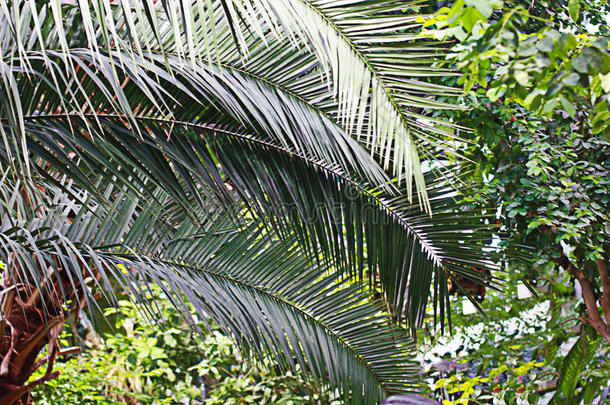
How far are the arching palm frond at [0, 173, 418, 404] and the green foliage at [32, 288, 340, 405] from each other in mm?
1297

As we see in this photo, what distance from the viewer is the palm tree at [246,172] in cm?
177

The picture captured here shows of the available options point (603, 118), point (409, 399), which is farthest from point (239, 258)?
point (409, 399)

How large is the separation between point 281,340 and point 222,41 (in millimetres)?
1186

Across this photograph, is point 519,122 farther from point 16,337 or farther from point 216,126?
point 16,337

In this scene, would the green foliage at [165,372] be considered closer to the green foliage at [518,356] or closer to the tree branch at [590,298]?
the green foliage at [518,356]

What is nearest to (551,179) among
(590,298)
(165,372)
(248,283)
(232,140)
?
(590,298)

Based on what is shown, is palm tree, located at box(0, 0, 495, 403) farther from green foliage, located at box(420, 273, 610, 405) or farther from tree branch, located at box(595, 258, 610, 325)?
green foliage, located at box(420, 273, 610, 405)

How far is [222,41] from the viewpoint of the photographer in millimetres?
2236

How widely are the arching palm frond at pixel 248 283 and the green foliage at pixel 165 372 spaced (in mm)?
1297

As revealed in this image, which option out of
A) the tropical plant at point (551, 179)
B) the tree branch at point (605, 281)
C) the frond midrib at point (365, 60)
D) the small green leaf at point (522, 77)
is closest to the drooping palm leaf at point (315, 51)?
the frond midrib at point (365, 60)

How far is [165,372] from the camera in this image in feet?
16.3

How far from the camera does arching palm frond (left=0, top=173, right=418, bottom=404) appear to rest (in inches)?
97.7

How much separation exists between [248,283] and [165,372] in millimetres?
2455

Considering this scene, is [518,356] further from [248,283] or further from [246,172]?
[246,172]
